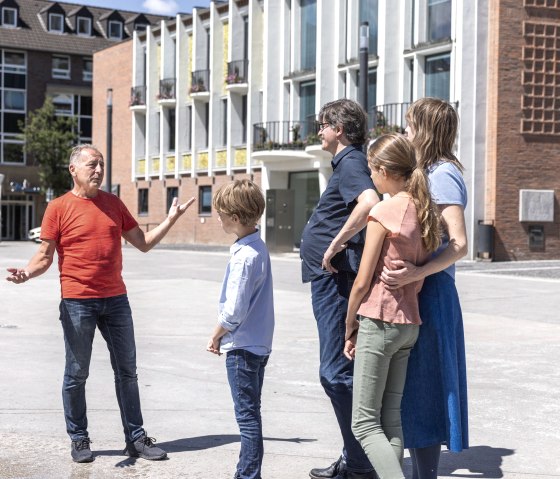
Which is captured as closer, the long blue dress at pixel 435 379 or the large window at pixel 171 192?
the long blue dress at pixel 435 379

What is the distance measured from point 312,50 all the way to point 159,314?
2503 cm

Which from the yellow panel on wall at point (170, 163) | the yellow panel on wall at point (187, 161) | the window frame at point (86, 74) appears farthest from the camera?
the window frame at point (86, 74)

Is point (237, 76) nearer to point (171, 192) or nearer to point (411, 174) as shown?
point (171, 192)

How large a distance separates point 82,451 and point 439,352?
2.25 meters

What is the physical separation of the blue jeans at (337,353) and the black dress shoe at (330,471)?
114mm

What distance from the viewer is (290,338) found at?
35.8 feet

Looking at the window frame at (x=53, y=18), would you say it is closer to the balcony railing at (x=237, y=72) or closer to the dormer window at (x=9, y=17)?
the dormer window at (x=9, y=17)

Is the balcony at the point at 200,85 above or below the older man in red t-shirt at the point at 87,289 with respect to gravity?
above

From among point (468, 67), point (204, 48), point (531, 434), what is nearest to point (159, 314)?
point (531, 434)

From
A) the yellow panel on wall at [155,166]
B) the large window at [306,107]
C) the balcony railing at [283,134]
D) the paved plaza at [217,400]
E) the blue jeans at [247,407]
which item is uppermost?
the large window at [306,107]

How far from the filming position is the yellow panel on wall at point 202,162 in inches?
1731

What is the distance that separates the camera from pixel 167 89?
46156 mm

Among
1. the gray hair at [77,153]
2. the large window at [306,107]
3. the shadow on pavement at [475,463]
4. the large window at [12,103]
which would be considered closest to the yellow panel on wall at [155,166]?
the large window at [306,107]

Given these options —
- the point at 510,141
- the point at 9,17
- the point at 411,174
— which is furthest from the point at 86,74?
the point at 411,174
